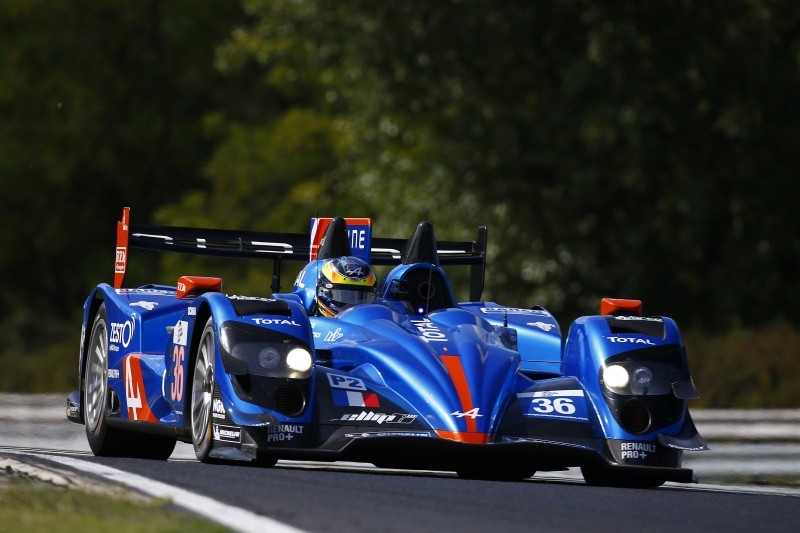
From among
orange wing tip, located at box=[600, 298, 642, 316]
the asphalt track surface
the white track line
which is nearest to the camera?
the white track line

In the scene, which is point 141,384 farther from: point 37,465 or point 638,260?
point 638,260

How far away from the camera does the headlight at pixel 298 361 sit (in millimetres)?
9133

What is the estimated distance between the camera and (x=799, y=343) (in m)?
18.7

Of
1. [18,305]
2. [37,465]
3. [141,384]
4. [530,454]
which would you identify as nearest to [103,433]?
[141,384]

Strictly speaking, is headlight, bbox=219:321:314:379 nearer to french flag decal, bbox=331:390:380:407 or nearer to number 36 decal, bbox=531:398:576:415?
french flag decal, bbox=331:390:380:407

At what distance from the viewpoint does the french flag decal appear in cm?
912

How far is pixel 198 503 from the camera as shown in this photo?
7074mm

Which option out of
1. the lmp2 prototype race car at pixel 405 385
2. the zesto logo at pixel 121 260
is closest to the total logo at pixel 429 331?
the lmp2 prototype race car at pixel 405 385

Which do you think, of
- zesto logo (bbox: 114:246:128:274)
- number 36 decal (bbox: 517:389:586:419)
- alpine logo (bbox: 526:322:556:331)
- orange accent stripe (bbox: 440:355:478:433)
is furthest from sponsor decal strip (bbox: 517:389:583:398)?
zesto logo (bbox: 114:246:128:274)

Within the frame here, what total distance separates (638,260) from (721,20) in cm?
349

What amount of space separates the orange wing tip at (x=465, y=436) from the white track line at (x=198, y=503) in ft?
5.22

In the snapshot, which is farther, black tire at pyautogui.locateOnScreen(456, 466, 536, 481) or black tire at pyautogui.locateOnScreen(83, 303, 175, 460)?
black tire at pyautogui.locateOnScreen(83, 303, 175, 460)

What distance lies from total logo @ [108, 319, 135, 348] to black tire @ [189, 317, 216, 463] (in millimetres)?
1461

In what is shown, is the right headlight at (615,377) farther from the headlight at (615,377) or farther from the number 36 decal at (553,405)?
the number 36 decal at (553,405)
